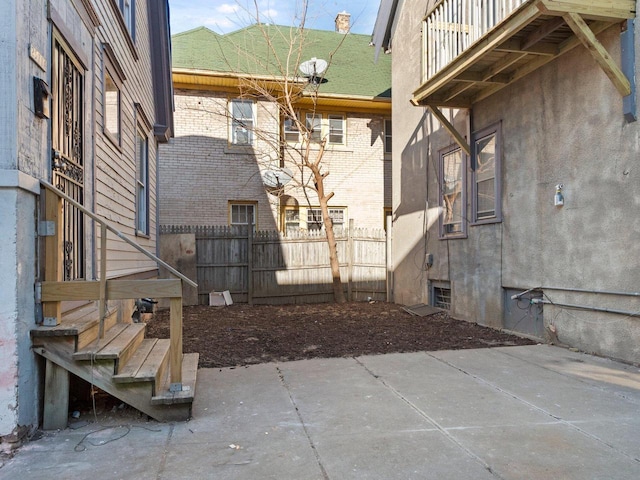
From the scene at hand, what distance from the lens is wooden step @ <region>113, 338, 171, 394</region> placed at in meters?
3.77

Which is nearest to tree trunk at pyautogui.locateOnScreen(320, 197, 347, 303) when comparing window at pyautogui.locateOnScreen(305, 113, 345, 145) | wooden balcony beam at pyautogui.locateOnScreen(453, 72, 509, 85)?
window at pyautogui.locateOnScreen(305, 113, 345, 145)

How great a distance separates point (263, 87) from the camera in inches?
533

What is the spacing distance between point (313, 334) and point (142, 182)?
478 cm

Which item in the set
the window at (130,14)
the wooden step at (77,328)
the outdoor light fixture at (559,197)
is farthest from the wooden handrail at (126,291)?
the window at (130,14)

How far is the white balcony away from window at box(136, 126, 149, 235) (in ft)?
17.6

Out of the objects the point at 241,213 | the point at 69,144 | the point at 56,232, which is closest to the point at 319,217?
the point at 241,213

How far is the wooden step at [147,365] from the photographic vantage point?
377 centimetres

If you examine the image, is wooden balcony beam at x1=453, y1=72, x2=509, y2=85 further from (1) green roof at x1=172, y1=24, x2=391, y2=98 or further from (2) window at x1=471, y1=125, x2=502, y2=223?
(1) green roof at x1=172, y1=24, x2=391, y2=98

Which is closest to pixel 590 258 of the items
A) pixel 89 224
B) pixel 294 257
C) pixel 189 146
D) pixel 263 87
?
pixel 89 224

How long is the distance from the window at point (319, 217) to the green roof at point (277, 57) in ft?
11.7

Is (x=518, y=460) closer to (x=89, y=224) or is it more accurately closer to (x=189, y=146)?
(x=89, y=224)

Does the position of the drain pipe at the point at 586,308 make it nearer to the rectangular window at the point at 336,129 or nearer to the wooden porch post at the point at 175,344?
the wooden porch post at the point at 175,344

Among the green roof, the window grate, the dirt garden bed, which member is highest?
the green roof

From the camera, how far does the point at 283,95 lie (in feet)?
46.7
